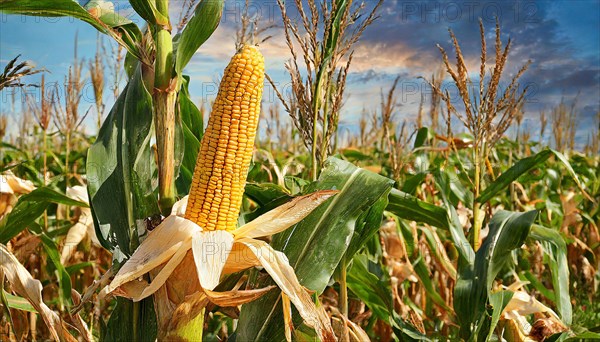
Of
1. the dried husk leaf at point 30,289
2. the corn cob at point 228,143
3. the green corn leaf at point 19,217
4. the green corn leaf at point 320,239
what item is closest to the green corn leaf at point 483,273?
the green corn leaf at point 320,239

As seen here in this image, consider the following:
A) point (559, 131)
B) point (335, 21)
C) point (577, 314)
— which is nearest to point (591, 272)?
point (577, 314)

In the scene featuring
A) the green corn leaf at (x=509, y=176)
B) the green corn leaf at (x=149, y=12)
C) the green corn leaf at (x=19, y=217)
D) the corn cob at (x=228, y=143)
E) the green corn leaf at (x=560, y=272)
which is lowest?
the green corn leaf at (x=560, y=272)

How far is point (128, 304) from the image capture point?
6.75ft

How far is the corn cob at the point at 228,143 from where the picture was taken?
171cm

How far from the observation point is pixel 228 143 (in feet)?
5.62

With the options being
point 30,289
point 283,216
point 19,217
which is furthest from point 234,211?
point 19,217

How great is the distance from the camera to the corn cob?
171cm

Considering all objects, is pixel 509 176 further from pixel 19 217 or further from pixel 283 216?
pixel 19 217

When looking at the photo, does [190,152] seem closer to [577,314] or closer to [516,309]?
[516,309]

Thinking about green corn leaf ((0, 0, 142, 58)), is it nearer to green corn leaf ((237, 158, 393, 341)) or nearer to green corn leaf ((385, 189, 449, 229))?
green corn leaf ((237, 158, 393, 341))

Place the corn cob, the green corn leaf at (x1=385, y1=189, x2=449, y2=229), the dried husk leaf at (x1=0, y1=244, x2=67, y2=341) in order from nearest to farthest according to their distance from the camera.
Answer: the corn cob
the dried husk leaf at (x1=0, y1=244, x2=67, y2=341)
the green corn leaf at (x1=385, y1=189, x2=449, y2=229)

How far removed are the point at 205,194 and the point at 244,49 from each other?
45 centimetres

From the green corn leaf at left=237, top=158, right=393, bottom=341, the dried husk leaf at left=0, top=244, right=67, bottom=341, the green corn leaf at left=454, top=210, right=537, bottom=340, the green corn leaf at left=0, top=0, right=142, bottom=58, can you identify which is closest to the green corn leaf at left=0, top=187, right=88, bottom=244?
the dried husk leaf at left=0, top=244, right=67, bottom=341

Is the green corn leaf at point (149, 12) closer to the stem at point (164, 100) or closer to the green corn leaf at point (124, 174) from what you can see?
the stem at point (164, 100)
